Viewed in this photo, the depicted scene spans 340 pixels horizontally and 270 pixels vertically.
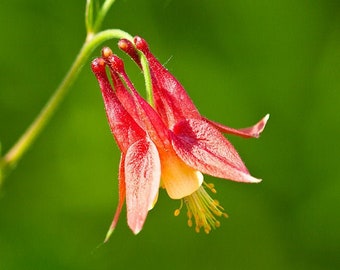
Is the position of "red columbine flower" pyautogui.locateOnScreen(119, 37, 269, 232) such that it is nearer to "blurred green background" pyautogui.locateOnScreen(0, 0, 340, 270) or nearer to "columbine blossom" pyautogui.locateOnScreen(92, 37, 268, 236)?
"columbine blossom" pyautogui.locateOnScreen(92, 37, 268, 236)

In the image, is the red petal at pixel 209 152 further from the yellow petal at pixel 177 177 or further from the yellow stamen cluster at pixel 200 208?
the yellow stamen cluster at pixel 200 208

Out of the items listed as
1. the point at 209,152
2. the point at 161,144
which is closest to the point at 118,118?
the point at 161,144

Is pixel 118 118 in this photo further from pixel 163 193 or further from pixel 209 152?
pixel 163 193

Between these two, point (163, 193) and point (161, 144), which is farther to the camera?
point (163, 193)

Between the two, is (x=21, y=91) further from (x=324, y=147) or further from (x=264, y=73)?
(x=324, y=147)

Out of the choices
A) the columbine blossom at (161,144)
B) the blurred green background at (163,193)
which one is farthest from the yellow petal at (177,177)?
the blurred green background at (163,193)

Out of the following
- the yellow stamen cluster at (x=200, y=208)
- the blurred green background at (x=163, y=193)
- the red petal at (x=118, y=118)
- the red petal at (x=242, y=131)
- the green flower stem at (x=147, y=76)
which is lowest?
the blurred green background at (x=163, y=193)

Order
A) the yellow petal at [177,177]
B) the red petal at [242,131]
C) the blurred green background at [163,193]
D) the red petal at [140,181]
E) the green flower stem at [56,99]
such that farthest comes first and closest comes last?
the blurred green background at [163,193], the green flower stem at [56,99], the red petal at [242,131], the yellow petal at [177,177], the red petal at [140,181]
